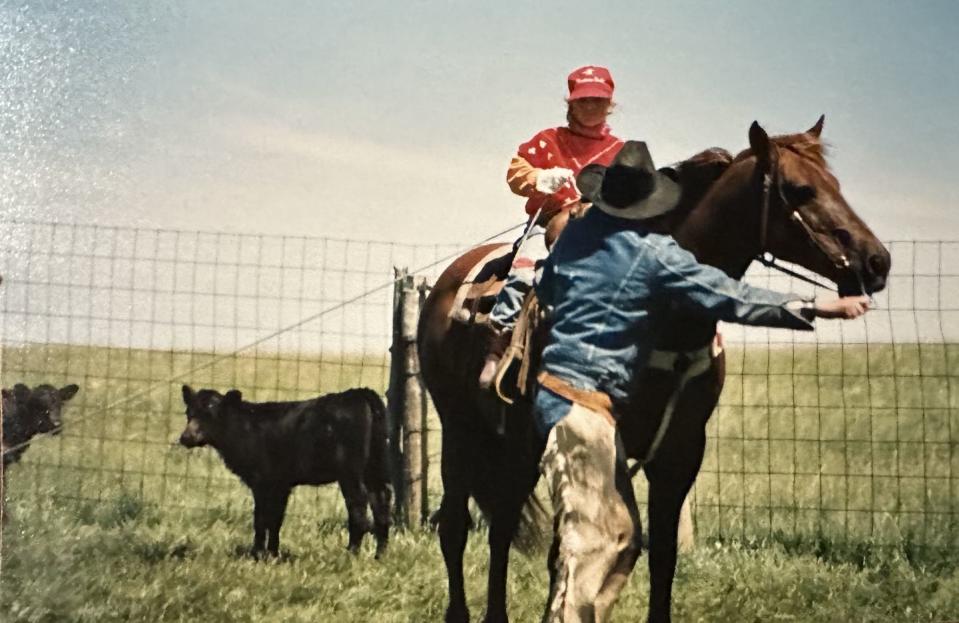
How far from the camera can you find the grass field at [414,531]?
567cm

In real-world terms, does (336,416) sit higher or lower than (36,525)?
higher

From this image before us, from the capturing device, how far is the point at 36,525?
6152 millimetres

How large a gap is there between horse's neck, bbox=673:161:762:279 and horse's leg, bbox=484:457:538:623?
1.34 m

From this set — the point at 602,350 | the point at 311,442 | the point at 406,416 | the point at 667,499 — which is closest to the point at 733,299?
the point at 602,350

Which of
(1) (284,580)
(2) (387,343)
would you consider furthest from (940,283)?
(1) (284,580)

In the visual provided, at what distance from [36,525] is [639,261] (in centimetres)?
357

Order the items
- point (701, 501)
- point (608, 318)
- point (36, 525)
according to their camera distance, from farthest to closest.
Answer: point (701, 501) < point (36, 525) < point (608, 318)

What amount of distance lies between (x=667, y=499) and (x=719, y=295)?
1.20m

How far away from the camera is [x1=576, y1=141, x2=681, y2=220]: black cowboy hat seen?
4312 millimetres

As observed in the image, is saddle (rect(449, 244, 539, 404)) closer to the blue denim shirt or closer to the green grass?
the blue denim shirt

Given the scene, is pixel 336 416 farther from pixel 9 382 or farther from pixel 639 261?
pixel 639 261

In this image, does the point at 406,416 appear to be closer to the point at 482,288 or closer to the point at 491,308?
the point at 482,288

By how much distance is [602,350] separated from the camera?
13.4ft

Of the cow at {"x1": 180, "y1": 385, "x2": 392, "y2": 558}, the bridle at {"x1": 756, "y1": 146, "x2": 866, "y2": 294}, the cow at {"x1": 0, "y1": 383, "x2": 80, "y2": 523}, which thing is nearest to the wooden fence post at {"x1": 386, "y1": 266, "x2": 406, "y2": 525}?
the cow at {"x1": 180, "y1": 385, "x2": 392, "y2": 558}
